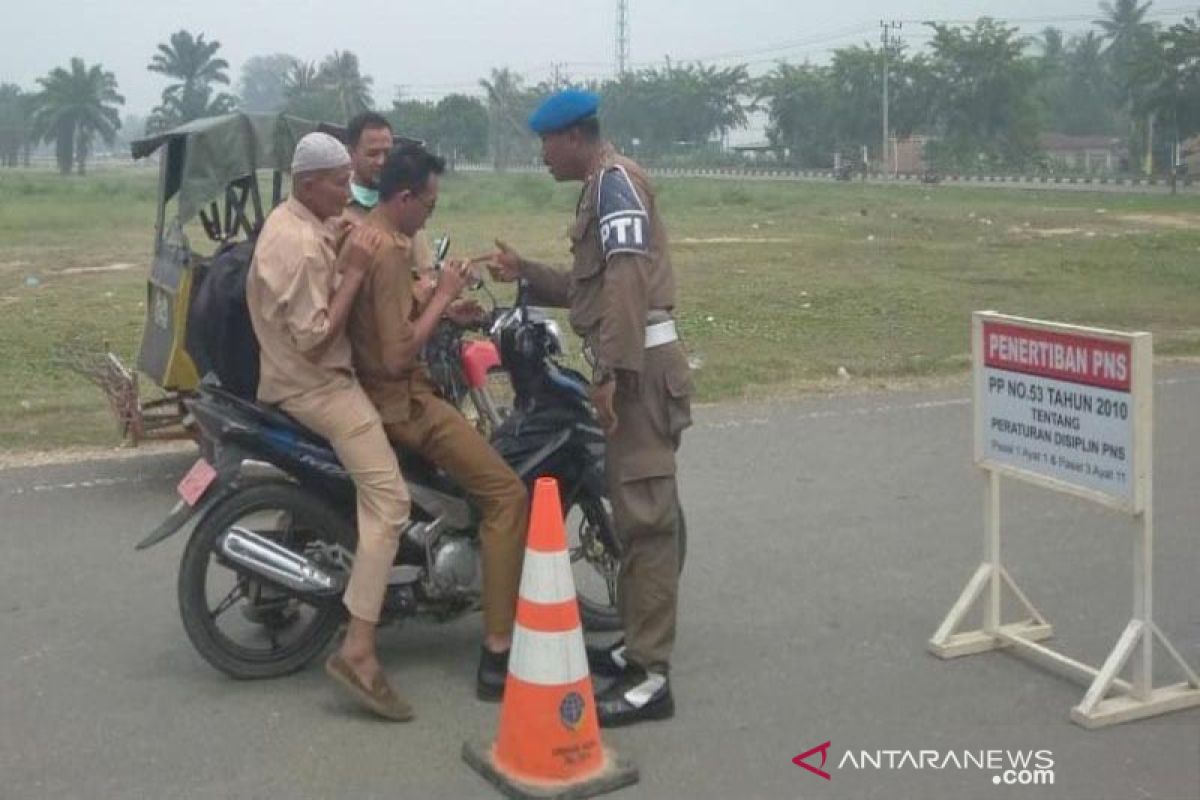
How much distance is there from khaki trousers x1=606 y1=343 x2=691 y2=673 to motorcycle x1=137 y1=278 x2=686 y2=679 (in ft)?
1.17

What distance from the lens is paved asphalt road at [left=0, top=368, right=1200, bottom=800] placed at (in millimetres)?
4480

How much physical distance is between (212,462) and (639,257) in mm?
1585

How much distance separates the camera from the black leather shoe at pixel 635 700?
482 centimetres

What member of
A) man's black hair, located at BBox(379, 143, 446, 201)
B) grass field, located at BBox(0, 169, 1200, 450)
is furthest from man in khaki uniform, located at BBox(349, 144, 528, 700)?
grass field, located at BBox(0, 169, 1200, 450)

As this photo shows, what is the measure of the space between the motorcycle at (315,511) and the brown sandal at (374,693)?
0.32 m

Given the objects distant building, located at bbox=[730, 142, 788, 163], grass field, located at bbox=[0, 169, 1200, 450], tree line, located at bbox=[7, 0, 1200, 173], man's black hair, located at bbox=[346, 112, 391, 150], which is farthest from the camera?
distant building, located at bbox=[730, 142, 788, 163]

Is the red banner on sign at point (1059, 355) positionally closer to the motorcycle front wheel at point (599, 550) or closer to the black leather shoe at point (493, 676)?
the motorcycle front wheel at point (599, 550)

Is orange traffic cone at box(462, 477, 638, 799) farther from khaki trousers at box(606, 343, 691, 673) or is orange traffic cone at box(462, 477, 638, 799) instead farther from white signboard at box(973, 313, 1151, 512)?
white signboard at box(973, 313, 1151, 512)

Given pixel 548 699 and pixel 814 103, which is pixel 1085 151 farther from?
pixel 548 699

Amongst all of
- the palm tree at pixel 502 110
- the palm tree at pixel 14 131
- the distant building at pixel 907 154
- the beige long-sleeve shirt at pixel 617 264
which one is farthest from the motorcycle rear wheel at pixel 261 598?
the palm tree at pixel 14 131

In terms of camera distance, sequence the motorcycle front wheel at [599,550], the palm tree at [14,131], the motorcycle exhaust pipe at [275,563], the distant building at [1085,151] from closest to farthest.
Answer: the motorcycle exhaust pipe at [275,563] → the motorcycle front wheel at [599,550] → the distant building at [1085,151] → the palm tree at [14,131]

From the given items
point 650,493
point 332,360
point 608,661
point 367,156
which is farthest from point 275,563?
point 367,156

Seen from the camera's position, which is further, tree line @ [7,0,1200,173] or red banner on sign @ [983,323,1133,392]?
tree line @ [7,0,1200,173]

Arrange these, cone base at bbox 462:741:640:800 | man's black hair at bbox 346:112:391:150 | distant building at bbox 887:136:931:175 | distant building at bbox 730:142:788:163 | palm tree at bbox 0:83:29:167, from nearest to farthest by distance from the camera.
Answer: cone base at bbox 462:741:640:800, man's black hair at bbox 346:112:391:150, distant building at bbox 887:136:931:175, distant building at bbox 730:142:788:163, palm tree at bbox 0:83:29:167
